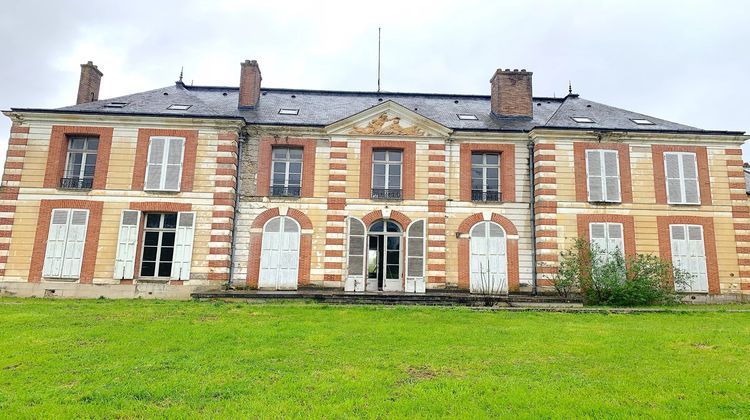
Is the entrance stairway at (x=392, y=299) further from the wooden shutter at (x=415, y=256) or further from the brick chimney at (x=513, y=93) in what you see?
the brick chimney at (x=513, y=93)

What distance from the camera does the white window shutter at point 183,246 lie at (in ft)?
48.1

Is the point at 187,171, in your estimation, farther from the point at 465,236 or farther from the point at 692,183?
the point at 692,183

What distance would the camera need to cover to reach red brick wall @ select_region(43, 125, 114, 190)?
15.1m

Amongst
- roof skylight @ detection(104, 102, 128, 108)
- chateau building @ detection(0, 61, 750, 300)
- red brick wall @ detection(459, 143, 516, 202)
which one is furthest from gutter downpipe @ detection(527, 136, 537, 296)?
roof skylight @ detection(104, 102, 128, 108)

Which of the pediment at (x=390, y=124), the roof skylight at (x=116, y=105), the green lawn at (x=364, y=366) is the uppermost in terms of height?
the roof skylight at (x=116, y=105)

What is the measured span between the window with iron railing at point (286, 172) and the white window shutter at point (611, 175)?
9613mm

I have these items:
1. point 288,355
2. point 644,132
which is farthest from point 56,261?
point 644,132

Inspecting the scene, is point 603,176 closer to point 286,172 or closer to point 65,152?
point 286,172

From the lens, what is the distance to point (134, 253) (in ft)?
48.2

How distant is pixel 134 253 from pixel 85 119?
4.52m

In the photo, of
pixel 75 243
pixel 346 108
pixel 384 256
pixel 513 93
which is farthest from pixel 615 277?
pixel 75 243

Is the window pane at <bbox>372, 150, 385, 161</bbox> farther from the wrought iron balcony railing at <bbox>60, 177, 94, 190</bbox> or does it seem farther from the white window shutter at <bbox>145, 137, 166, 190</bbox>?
the wrought iron balcony railing at <bbox>60, 177, 94, 190</bbox>

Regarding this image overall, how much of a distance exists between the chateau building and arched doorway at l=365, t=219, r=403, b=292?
0.04 m

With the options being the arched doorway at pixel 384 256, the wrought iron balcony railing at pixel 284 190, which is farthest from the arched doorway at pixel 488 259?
the wrought iron balcony railing at pixel 284 190
